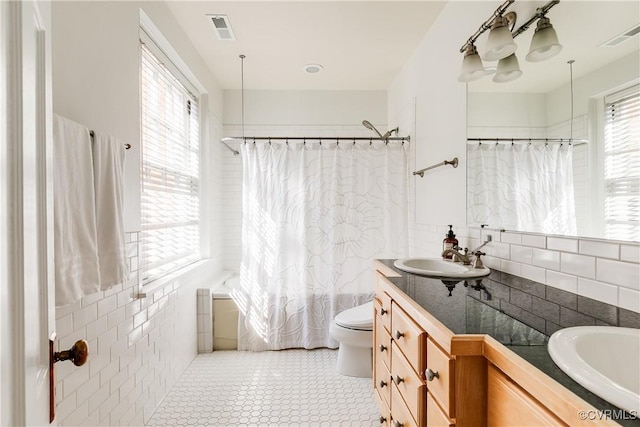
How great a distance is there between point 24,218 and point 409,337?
44.2 inches

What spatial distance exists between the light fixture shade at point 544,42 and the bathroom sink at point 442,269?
920 millimetres

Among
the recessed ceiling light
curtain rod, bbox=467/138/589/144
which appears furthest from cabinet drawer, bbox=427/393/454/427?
the recessed ceiling light

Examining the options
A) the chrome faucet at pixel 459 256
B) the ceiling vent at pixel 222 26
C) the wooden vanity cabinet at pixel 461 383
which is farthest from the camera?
the ceiling vent at pixel 222 26

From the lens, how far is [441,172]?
221cm

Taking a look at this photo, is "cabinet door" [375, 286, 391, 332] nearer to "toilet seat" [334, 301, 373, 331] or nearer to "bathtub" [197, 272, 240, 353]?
"toilet seat" [334, 301, 373, 331]

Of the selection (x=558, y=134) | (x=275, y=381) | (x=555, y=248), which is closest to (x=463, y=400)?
(x=555, y=248)

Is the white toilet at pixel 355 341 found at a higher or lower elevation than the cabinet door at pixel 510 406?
lower

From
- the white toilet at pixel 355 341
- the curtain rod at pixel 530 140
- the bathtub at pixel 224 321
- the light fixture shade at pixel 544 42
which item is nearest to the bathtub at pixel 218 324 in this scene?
the bathtub at pixel 224 321

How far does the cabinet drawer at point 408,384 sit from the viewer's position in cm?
106

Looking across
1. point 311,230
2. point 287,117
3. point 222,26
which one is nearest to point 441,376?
point 311,230

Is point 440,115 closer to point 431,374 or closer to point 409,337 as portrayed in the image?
point 409,337

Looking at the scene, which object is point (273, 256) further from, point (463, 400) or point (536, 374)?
point (536, 374)

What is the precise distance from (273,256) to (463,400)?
2028mm

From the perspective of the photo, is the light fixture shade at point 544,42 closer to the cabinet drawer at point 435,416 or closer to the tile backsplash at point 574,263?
the tile backsplash at point 574,263
